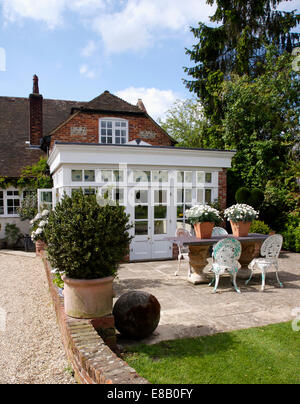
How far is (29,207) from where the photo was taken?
14.2 m

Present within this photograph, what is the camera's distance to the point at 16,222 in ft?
49.9

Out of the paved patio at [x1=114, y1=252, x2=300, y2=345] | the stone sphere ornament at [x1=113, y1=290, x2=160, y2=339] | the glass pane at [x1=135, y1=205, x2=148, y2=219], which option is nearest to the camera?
the stone sphere ornament at [x1=113, y1=290, x2=160, y2=339]

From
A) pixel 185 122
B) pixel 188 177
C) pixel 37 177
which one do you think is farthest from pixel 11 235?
pixel 185 122

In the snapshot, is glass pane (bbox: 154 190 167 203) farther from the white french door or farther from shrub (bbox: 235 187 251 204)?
shrub (bbox: 235 187 251 204)

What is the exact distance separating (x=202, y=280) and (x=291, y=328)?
2896 millimetres

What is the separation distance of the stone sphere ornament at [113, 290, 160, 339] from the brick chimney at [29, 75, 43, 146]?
1463cm

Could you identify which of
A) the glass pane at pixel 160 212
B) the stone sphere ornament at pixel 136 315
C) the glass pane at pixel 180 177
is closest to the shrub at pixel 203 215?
the glass pane at pixel 160 212

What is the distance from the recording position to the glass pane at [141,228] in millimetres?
10578

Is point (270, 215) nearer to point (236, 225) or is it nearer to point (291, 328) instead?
point (236, 225)

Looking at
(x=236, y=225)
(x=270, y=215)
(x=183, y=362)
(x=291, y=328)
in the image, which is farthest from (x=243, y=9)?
(x=183, y=362)

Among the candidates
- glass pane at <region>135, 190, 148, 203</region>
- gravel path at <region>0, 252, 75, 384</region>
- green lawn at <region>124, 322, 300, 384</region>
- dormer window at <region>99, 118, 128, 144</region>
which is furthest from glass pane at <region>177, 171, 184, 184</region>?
green lawn at <region>124, 322, 300, 384</region>

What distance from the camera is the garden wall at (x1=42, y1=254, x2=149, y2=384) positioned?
9.17 feet

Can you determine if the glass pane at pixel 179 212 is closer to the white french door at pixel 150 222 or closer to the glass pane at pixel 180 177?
the white french door at pixel 150 222
